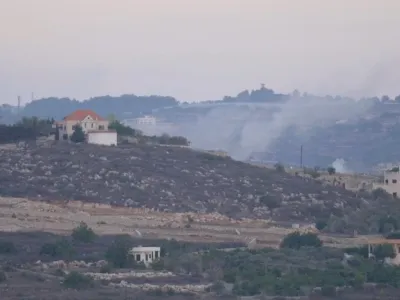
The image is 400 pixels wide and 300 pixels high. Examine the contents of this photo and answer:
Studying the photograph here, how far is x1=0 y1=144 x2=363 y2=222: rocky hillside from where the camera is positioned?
77375mm

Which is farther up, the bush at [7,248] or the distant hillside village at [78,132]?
the distant hillside village at [78,132]

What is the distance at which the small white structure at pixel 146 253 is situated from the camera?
6065cm

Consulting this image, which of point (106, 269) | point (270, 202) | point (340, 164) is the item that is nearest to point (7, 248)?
point (106, 269)

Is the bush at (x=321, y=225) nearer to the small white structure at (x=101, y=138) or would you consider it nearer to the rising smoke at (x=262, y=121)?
the small white structure at (x=101, y=138)

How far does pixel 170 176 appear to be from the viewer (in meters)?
82.1

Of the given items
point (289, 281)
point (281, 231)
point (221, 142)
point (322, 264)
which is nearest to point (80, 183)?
point (281, 231)

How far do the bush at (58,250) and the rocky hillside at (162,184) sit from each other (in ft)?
51.6

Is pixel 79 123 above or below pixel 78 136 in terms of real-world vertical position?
above

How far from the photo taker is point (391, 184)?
290 feet

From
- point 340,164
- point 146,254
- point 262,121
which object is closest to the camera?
point 146,254

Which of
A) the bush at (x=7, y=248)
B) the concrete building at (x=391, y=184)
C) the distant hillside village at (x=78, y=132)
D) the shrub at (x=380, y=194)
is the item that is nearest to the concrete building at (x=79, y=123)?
the distant hillside village at (x=78, y=132)

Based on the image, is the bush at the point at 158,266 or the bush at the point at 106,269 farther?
the bush at the point at 158,266

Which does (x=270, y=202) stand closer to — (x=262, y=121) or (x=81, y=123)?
(x=81, y=123)

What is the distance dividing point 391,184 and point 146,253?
29.3 metres
